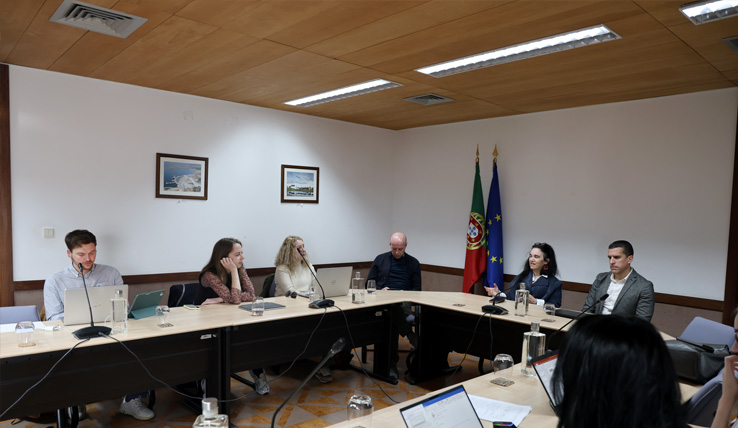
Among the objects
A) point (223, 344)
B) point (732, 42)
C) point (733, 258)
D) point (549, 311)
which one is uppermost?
point (732, 42)

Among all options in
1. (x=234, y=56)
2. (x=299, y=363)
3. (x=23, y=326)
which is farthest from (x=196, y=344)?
(x=234, y=56)

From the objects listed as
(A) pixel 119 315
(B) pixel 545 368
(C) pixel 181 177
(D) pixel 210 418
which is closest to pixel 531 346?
(B) pixel 545 368

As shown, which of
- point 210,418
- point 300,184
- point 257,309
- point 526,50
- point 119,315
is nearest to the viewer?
point 210,418

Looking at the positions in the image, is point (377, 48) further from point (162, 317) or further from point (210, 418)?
point (210, 418)

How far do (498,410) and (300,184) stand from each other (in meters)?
4.36

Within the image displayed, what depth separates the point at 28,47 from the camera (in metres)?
3.58

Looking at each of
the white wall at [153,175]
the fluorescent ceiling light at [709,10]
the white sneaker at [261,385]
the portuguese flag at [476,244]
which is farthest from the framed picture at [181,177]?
the fluorescent ceiling light at [709,10]

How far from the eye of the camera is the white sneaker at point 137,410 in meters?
3.45

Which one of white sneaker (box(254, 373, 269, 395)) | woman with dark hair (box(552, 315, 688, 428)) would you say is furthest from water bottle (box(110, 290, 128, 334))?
woman with dark hair (box(552, 315, 688, 428))

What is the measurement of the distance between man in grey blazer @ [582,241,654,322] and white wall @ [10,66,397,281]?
11.1ft

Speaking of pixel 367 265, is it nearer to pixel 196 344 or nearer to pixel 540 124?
pixel 540 124

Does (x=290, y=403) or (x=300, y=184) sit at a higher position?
(x=300, y=184)

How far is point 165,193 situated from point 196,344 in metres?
2.20

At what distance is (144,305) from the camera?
3.29 m
